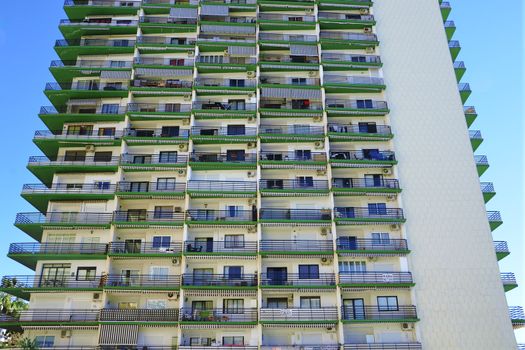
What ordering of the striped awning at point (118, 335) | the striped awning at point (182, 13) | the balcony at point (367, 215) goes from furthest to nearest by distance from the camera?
the striped awning at point (182, 13) < the balcony at point (367, 215) < the striped awning at point (118, 335)

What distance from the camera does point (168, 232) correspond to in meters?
46.2

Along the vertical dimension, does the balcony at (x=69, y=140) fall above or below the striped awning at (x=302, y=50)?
below

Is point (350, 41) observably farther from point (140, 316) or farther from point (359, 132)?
point (140, 316)

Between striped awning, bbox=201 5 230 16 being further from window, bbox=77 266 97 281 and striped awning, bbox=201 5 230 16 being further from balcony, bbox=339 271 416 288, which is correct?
balcony, bbox=339 271 416 288

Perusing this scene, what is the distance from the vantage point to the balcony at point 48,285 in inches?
1667

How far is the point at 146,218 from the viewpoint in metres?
46.8

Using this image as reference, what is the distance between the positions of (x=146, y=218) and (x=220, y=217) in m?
6.62

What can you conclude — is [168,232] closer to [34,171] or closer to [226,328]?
[226,328]

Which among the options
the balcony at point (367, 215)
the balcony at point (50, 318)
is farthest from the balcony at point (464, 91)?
the balcony at point (50, 318)

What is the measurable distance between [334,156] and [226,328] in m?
19.0

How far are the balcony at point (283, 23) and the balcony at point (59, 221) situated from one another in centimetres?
2649

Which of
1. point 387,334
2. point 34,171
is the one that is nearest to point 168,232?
point 34,171

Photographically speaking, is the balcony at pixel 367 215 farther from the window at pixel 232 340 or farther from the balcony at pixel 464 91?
the balcony at pixel 464 91

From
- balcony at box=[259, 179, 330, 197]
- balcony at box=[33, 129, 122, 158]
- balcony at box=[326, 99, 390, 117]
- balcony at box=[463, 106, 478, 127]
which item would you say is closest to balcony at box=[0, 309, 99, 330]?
balcony at box=[33, 129, 122, 158]
